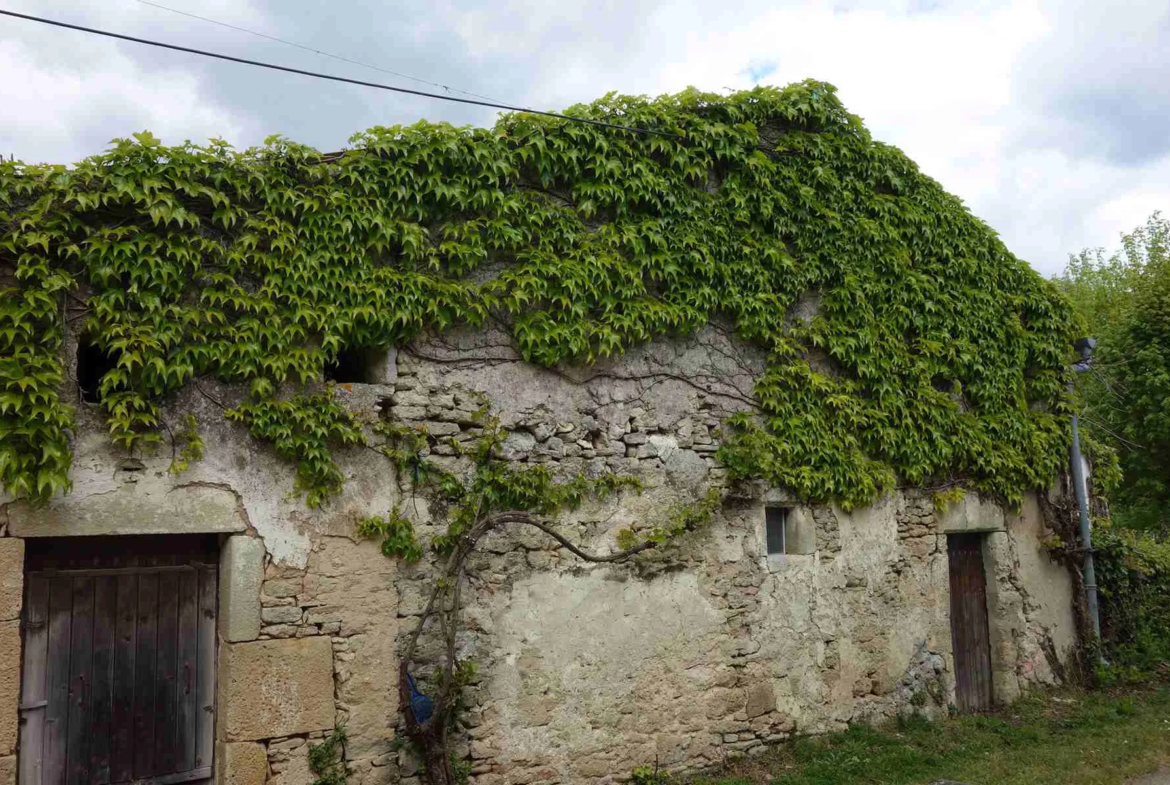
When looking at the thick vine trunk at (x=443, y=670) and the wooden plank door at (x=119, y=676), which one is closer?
the wooden plank door at (x=119, y=676)

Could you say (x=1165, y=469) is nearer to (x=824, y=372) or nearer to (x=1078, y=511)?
(x=1078, y=511)

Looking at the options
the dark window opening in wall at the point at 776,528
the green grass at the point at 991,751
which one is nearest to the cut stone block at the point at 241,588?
the green grass at the point at 991,751

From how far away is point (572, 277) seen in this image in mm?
5977

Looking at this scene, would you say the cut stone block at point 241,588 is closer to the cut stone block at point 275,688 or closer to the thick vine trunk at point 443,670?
the cut stone block at point 275,688

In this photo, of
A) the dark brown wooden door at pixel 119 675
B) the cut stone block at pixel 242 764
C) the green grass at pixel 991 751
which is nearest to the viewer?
the dark brown wooden door at pixel 119 675

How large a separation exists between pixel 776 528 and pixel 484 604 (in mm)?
2725

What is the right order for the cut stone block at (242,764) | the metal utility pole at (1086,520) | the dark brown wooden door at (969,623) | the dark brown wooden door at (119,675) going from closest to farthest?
the dark brown wooden door at (119,675)
the cut stone block at (242,764)
the dark brown wooden door at (969,623)
the metal utility pole at (1086,520)

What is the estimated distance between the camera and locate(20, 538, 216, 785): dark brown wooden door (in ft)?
14.3

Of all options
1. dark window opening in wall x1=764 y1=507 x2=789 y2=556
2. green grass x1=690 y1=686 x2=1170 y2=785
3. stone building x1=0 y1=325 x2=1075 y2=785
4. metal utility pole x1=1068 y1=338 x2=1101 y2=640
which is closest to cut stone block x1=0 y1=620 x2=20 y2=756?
stone building x1=0 y1=325 x2=1075 y2=785

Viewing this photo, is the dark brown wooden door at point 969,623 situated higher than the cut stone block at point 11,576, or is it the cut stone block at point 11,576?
the cut stone block at point 11,576

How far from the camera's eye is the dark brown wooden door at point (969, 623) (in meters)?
8.06

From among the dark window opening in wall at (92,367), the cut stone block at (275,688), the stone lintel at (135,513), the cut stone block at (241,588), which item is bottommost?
the cut stone block at (275,688)

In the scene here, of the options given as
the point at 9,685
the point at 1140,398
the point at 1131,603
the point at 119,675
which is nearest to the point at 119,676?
the point at 119,675

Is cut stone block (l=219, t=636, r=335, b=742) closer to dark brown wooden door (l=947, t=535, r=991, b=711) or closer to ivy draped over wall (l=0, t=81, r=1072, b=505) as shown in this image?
ivy draped over wall (l=0, t=81, r=1072, b=505)
